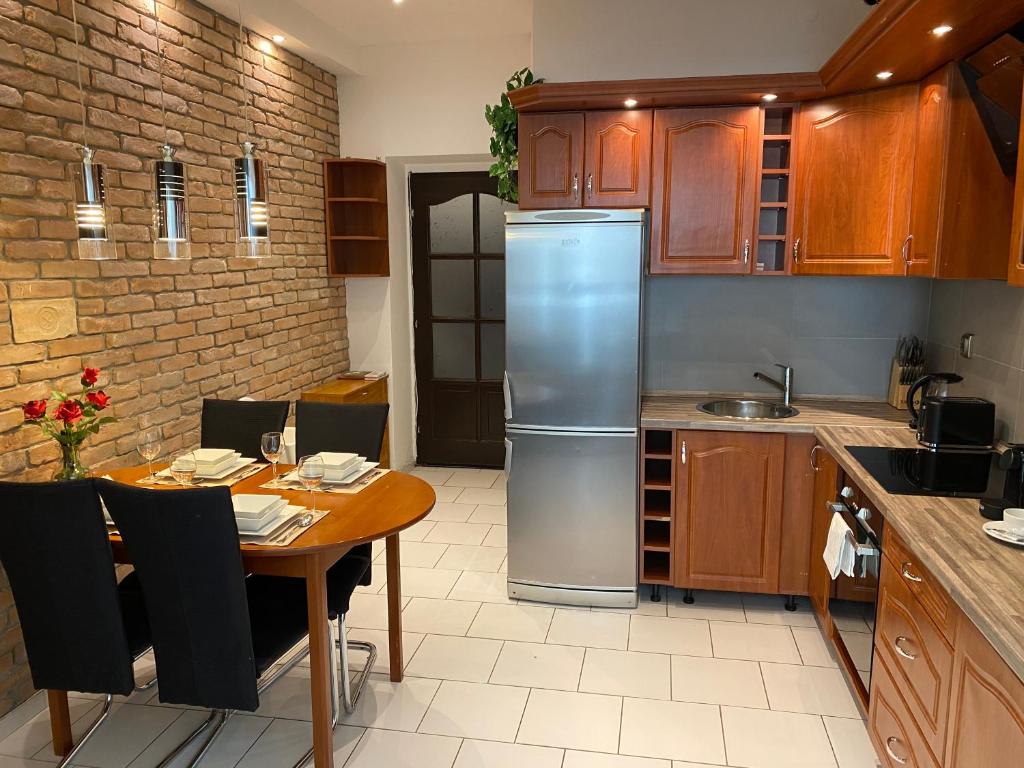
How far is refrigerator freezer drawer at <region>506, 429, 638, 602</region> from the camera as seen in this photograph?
135 inches

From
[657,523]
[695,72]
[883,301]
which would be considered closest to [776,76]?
[695,72]

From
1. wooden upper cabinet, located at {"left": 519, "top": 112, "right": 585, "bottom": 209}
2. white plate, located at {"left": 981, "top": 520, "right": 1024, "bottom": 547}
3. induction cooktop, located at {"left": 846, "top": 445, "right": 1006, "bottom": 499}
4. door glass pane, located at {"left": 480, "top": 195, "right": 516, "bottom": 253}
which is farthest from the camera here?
door glass pane, located at {"left": 480, "top": 195, "right": 516, "bottom": 253}

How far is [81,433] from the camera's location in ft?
8.99

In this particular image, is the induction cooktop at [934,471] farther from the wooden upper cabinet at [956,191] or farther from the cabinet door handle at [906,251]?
the cabinet door handle at [906,251]

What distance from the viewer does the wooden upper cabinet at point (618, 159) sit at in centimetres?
353

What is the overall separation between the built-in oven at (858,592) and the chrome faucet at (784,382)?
3.09ft

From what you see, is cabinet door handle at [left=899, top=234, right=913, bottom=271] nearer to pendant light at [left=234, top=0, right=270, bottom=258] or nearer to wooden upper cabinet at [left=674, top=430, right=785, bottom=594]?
wooden upper cabinet at [left=674, top=430, right=785, bottom=594]

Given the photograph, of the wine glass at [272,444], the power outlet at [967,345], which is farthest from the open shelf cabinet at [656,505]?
the wine glass at [272,444]

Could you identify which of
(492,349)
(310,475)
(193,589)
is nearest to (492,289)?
(492,349)

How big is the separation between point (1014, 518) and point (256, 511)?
205 cm

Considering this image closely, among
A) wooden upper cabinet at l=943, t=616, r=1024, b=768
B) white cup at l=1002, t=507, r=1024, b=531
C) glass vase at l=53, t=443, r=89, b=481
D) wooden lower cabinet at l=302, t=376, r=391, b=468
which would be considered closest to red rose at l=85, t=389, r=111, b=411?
glass vase at l=53, t=443, r=89, b=481

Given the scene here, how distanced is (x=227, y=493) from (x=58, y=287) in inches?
56.7

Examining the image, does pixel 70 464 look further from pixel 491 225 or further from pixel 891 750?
pixel 491 225

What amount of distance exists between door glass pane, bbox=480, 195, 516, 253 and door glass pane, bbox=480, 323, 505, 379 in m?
0.56
